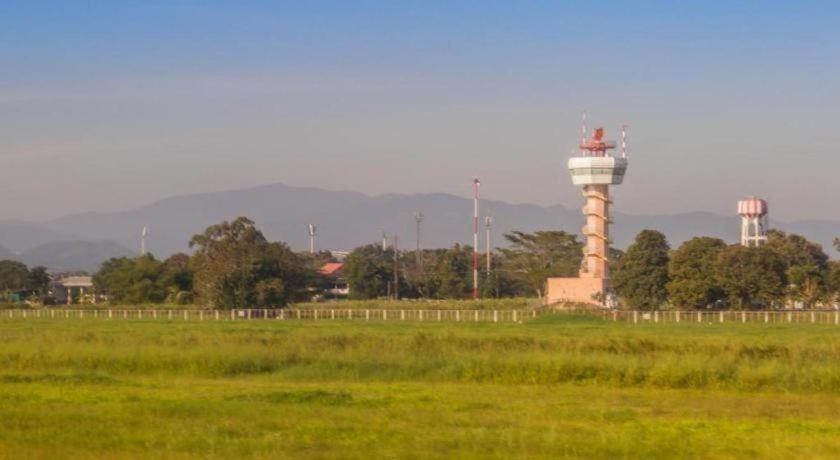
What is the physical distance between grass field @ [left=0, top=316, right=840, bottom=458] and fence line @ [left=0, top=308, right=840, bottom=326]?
31773 millimetres

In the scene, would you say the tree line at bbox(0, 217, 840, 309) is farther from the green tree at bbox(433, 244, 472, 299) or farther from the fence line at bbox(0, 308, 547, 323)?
the green tree at bbox(433, 244, 472, 299)

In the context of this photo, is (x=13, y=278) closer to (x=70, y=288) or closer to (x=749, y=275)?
(x=70, y=288)

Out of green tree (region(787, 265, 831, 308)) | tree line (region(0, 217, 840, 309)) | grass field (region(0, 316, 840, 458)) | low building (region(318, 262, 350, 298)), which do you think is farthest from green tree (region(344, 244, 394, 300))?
grass field (region(0, 316, 840, 458))

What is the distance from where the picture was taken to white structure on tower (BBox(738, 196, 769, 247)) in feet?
445

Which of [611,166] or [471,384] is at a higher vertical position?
[611,166]

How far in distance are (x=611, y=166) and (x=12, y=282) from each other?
6773cm

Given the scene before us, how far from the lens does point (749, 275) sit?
8506cm

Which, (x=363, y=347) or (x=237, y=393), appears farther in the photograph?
(x=363, y=347)

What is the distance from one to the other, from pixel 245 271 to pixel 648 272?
28870mm

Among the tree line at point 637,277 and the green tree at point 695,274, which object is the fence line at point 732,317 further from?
the tree line at point 637,277

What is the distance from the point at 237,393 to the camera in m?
29.5

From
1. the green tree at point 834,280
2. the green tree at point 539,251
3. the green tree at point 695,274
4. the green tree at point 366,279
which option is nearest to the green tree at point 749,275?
the green tree at point 695,274

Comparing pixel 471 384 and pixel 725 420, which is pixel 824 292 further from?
pixel 725 420

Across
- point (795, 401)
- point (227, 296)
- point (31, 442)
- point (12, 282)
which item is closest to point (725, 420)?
Answer: point (795, 401)
